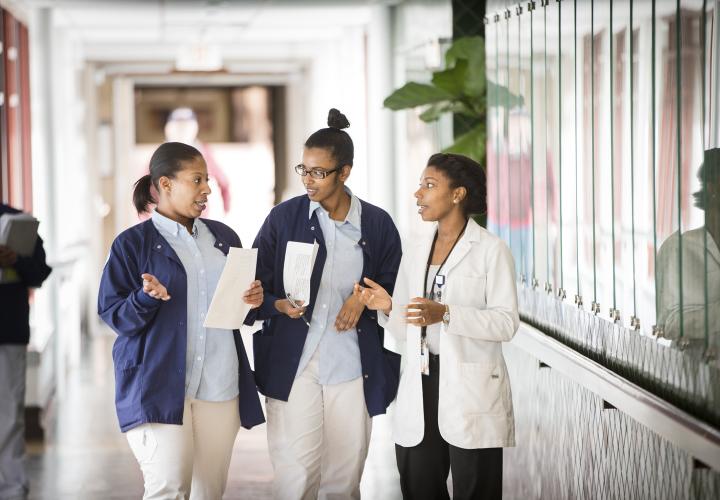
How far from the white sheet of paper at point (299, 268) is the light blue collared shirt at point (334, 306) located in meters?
0.15

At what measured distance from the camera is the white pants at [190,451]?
3.75 m

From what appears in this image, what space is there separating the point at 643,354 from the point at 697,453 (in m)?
0.69

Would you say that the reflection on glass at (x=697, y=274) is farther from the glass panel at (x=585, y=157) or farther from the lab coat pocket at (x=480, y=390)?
the glass panel at (x=585, y=157)

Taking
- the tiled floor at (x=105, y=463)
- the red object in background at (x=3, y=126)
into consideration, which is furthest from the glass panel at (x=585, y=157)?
the red object in background at (x=3, y=126)

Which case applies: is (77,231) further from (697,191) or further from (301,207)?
(697,191)

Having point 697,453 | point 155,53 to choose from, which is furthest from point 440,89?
point 155,53

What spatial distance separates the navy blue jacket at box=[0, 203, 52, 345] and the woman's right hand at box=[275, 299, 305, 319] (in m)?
2.04

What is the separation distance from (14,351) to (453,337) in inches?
109

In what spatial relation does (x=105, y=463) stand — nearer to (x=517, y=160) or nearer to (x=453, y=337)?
(x=517, y=160)

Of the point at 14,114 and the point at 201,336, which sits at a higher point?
the point at 14,114

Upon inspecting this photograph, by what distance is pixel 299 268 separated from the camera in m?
3.91

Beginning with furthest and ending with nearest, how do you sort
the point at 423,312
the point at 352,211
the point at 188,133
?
the point at 188,133, the point at 352,211, the point at 423,312

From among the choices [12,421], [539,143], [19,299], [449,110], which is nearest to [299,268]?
[539,143]

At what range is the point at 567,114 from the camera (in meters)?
4.45
